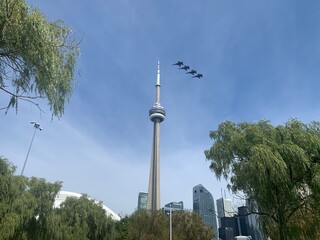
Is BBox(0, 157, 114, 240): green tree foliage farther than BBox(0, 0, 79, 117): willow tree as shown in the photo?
Yes

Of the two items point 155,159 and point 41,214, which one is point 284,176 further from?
point 155,159

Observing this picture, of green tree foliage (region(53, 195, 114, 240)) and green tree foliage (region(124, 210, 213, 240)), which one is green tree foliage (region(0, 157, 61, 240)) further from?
green tree foliage (region(124, 210, 213, 240))

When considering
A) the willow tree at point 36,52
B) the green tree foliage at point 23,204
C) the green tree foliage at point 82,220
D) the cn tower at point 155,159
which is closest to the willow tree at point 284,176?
the willow tree at point 36,52

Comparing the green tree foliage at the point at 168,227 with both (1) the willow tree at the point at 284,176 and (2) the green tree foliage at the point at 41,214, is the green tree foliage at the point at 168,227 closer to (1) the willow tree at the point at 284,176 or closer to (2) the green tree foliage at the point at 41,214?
(2) the green tree foliage at the point at 41,214

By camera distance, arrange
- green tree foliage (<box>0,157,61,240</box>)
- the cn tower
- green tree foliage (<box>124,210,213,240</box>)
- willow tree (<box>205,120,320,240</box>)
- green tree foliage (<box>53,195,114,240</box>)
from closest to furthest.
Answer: willow tree (<box>205,120,320,240</box>)
green tree foliage (<box>0,157,61,240</box>)
green tree foliage (<box>53,195,114,240</box>)
green tree foliage (<box>124,210,213,240</box>)
the cn tower

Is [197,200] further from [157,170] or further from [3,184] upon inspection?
[3,184]

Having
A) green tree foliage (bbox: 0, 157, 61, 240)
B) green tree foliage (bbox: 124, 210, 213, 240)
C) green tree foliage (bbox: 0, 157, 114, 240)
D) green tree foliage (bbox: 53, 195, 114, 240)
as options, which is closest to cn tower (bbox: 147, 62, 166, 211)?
green tree foliage (bbox: 124, 210, 213, 240)
